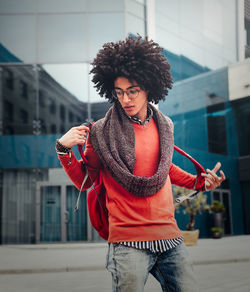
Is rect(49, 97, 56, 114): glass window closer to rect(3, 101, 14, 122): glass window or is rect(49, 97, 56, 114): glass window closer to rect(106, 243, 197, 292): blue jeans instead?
rect(3, 101, 14, 122): glass window

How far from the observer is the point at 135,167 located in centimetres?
230

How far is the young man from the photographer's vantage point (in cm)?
217

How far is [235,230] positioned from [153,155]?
1911 centimetres

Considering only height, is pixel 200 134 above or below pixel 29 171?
above

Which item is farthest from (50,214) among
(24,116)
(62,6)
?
(62,6)

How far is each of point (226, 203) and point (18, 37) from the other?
1203 centimetres

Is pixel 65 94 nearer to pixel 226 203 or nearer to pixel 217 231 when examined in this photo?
pixel 217 231

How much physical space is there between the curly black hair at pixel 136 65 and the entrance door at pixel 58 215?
1383 cm

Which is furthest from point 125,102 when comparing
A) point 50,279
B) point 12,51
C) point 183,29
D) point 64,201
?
point 183,29

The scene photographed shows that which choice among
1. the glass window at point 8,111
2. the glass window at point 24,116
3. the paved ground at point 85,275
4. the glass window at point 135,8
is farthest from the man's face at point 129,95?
the glass window at point 135,8

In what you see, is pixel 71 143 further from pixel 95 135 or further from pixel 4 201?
pixel 4 201

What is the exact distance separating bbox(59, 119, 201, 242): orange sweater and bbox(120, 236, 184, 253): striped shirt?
0.02 metres

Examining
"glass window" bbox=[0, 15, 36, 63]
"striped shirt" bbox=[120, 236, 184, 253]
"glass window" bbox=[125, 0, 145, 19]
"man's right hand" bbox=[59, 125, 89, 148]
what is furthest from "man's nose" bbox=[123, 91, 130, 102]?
"glass window" bbox=[125, 0, 145, 19]

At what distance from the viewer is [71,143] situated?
7.39ft
